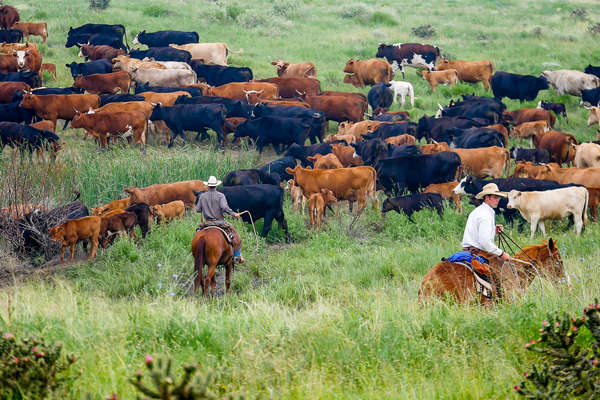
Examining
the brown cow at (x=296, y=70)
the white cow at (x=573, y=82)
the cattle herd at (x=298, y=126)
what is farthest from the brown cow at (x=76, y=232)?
the white cow at (x=573, y=82)

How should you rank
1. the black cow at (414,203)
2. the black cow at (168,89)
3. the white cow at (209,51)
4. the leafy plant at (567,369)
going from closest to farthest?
the leafy plant at (567,369), the black cow at (414,203), the black cow at (168,89), the white cow at (209,51)

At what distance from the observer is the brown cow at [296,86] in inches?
914

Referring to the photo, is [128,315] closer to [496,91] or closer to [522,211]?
[522,211]

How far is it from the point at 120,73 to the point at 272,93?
489cm

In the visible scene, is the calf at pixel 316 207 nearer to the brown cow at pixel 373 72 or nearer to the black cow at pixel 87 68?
the brown cow at pixel 373 72

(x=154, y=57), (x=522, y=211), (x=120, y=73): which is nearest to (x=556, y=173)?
(x=522, y=211)

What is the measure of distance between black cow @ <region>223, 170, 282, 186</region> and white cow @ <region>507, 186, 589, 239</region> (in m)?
4.75

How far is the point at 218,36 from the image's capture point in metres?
31.2

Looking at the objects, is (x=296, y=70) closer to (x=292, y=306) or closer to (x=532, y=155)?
(x=532, y=155)

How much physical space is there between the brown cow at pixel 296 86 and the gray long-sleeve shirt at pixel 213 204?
13.0m

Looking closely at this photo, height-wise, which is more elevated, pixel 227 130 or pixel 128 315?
pixel 128 315

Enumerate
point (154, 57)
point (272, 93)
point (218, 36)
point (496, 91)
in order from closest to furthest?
1. point (272, 93)
2. point (496, 91)
3. point (154, 57)
4. point (218, 36)

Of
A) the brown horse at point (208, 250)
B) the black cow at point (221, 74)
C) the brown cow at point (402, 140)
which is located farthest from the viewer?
the black cow at point (221, 74)

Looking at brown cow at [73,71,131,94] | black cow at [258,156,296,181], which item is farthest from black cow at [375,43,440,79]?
black cow at [258,156,296,181]
